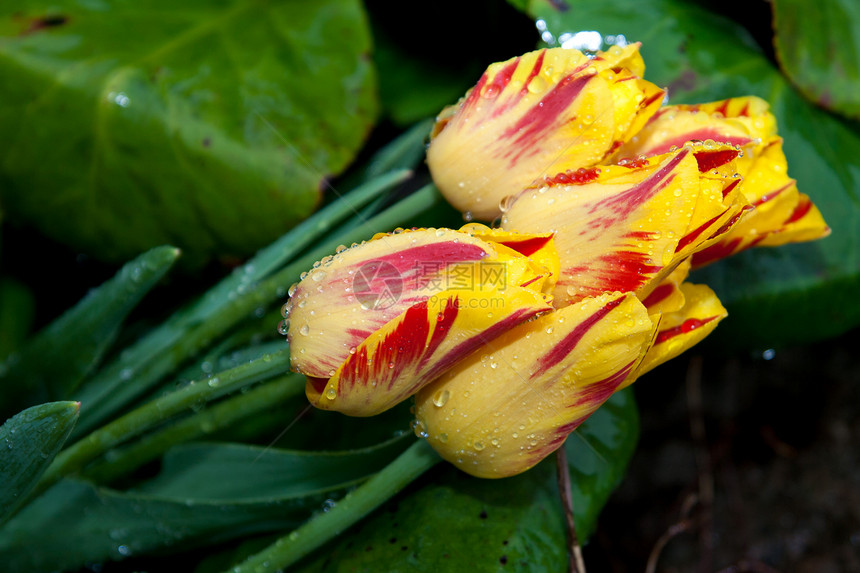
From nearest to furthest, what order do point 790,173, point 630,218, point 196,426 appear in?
1. point 630,218
2. point 196,426
3. point 790,173

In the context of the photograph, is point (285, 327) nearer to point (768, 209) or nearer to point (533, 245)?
point (533, 245)

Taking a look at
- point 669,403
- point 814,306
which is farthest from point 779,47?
point 669,403

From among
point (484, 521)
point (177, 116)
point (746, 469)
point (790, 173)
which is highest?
point (177, 116)

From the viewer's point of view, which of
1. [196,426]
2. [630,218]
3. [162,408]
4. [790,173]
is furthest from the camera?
[790,173]

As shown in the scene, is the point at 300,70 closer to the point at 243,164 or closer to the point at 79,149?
the point at 243,164

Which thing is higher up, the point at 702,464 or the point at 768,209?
the point at 768,209

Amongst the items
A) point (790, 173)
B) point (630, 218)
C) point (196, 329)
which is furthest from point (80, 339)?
point (790, 173)

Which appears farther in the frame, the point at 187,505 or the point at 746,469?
the point at 746,469

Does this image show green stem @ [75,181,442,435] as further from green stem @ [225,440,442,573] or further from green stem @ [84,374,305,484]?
green stem @ [225,440,442,573]
